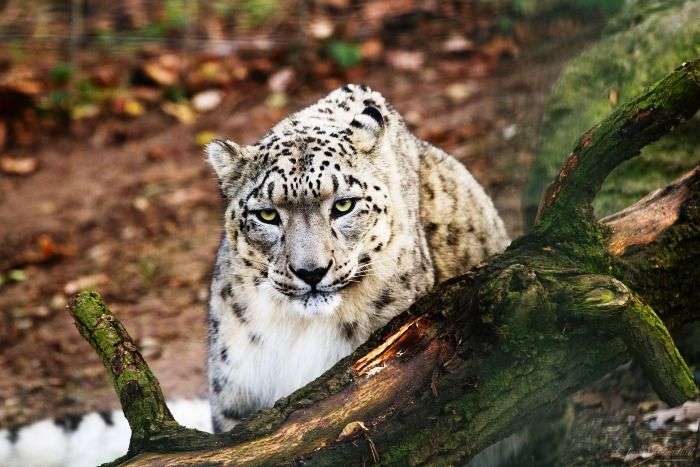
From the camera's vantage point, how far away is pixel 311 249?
4598 millimetres

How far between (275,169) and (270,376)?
1.12m

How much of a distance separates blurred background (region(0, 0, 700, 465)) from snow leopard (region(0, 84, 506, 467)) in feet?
4.39

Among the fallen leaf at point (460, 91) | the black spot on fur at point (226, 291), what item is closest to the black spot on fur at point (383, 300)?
the black spot on fur at point (226, 291)

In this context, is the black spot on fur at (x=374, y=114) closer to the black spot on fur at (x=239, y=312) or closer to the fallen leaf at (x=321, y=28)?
the black spot on fur at (x=239, y=312)

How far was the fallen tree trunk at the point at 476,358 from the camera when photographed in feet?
13.2

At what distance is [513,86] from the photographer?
1105 cm

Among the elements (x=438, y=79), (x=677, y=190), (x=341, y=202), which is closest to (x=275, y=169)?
(x=341, y=202)

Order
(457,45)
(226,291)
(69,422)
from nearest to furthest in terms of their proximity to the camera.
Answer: (226,291), (69,422), (457,45)

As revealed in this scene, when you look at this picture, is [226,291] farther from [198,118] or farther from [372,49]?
[372,49]

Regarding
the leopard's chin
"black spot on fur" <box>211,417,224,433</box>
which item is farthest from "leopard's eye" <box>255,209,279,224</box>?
"black spot on fur" <box>211,417,224,433</box>

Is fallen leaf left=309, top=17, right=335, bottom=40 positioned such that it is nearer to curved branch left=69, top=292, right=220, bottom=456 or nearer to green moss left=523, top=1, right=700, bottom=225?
green moss left=523, top=1, right=700, bottom=225

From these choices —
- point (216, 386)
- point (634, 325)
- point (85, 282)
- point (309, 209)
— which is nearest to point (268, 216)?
point (309, 209)

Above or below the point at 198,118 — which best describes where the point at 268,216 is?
below

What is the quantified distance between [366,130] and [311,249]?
0.80m
